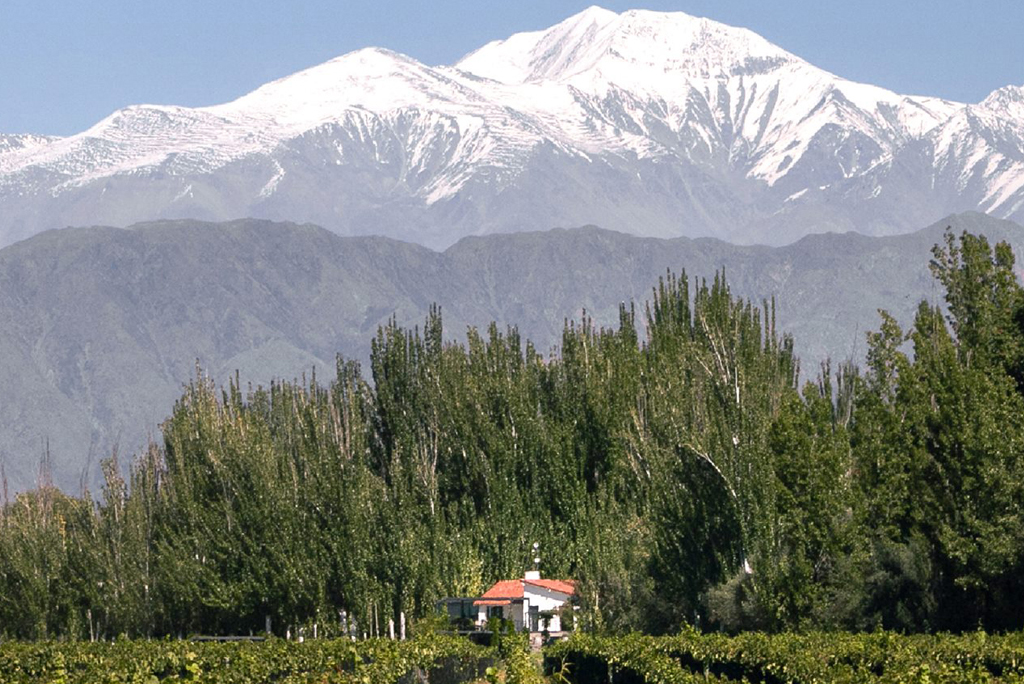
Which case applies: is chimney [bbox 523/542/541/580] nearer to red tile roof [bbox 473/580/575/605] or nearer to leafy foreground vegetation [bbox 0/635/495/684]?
red tile roof [bbox 473/580/575/605]

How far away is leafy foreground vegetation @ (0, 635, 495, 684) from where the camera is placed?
3650 cm

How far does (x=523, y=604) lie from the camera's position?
62.3m

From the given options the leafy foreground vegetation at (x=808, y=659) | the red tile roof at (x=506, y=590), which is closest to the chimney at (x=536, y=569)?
the red tile roof at (x=506, y=590)

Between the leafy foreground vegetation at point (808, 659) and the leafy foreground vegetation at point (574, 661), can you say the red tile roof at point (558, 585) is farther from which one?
the leafy foreground vegetation at point (808, 659)

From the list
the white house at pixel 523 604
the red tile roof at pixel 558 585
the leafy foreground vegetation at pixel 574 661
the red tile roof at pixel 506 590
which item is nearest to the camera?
the leafy foreground vegetation at pixel 574 661

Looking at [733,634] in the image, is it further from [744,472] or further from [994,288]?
[994,288]

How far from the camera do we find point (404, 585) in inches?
2430

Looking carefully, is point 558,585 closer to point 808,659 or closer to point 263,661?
point 263,661

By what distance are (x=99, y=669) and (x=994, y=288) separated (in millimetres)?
32659

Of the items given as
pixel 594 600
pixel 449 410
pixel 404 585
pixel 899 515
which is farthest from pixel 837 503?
pixel 449 410

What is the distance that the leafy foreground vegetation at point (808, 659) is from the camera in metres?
31.1

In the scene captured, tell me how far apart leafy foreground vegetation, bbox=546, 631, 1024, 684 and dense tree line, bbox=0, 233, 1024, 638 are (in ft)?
22.7

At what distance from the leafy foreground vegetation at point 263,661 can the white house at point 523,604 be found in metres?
14.3

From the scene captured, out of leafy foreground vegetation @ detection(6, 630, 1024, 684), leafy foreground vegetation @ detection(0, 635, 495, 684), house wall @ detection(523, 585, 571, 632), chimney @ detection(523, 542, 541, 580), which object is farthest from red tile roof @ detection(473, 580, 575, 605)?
leafy foreground vegetation @ detection(0, 635, 495, 684)
